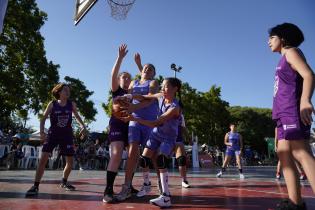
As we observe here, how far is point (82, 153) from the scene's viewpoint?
22578 millimetres

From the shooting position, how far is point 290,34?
3.93m

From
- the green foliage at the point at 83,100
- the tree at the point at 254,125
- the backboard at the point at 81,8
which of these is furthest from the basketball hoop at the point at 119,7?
the tree at the point at 254,125

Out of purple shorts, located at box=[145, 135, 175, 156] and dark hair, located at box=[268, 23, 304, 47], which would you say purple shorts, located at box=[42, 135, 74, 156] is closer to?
purple shorts, located at box=[145, 135, 175, 156]

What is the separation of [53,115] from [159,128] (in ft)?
8.30

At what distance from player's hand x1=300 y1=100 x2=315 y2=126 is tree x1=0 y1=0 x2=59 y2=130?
2247 centimetres

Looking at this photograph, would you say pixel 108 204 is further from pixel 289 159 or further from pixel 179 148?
pixel 179 148

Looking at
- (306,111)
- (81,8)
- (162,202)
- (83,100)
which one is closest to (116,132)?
(162,202)

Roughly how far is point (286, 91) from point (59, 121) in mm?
4419

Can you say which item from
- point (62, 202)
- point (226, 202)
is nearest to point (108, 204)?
point (62, 202)

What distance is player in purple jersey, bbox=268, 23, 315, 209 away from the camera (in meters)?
3.41

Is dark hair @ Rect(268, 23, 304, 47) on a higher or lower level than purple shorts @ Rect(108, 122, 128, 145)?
higher

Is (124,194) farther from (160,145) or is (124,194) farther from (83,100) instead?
(83,100)

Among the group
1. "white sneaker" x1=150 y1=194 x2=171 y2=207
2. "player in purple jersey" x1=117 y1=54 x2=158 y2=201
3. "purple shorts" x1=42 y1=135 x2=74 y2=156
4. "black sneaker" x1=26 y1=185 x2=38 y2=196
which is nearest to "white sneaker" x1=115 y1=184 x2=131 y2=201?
"player in purple jersey" x1=117 y1=54 x2=158 y2=201

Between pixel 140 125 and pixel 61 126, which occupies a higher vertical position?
pixel 61 126
